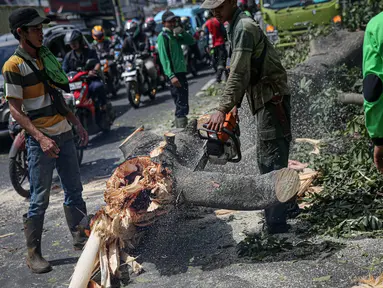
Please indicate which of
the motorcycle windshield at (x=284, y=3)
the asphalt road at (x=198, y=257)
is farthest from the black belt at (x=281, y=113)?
the motorcycle windshield at (x=284, y=3)

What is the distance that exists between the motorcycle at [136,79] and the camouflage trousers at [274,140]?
8800mm

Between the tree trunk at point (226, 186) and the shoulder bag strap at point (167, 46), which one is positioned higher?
the shoulder bag strap at point (167, 46)

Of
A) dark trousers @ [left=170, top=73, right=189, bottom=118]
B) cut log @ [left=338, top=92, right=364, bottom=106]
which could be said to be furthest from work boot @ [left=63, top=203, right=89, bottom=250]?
dark trousers @ [left=170, top=73, right=189, bottom=118]

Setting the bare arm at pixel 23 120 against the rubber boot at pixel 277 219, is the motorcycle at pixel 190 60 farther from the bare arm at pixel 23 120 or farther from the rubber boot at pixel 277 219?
the rubber boot at pixel 277 219

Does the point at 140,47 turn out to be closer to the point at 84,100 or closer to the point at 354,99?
the point at 84,100

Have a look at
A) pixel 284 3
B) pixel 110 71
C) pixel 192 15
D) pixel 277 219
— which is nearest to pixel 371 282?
pixel 277 219

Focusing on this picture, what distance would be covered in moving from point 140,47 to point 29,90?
33.3ft

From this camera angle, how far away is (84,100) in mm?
10438

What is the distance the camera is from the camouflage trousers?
509 centimetres

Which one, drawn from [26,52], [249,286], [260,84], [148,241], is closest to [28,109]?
[26,52]

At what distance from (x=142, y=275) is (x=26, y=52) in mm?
2232

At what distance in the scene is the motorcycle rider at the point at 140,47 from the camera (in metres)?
14.5

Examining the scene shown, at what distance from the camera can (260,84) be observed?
505 cm

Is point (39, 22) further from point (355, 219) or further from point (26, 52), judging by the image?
point (355, 219)
